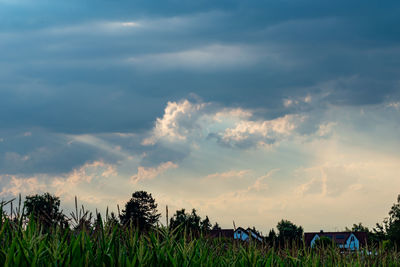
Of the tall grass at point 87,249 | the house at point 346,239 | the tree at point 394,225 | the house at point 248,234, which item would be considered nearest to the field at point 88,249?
the tall grass at point 87,249

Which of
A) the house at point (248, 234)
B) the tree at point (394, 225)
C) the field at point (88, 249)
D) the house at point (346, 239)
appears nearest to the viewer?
the field at point (88, 249)

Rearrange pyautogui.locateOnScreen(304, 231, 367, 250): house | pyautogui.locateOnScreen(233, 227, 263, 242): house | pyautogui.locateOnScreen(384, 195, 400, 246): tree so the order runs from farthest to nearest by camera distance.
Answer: pyautogui.locateOnScreen(384, 195, 400, 246): tree
pyautogui.locateOnScreen(304, 231, 367, 250): house
pyautogui.locateOnScreen(233, 227, 263, 242): house

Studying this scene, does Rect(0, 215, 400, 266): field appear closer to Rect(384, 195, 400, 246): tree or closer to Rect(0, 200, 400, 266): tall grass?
Rect(0, 200, 400, 266): tall grass

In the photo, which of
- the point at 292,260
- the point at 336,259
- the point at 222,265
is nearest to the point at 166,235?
the point at 222,265

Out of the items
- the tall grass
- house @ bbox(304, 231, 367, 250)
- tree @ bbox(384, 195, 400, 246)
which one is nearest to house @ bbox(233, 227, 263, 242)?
the tall grass

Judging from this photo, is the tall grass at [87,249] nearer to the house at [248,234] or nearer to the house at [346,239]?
the house at [248,234]

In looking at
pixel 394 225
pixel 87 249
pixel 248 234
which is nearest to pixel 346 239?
pixel 394 225

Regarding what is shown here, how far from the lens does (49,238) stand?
7.02 meters

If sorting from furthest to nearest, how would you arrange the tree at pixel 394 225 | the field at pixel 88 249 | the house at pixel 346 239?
the tree at pixel 394 225
the house at pixel 346 239
the field at pixel 88 249

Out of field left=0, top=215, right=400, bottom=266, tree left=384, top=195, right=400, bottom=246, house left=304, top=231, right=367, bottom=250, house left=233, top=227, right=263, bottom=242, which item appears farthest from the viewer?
tree left=384, top=195, right=400, bottom=246

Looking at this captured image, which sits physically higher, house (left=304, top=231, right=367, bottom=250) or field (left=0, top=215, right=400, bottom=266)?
field (left=0, top=215, right=400, bottom=266)

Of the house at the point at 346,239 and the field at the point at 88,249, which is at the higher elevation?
the field at the point at 88,249

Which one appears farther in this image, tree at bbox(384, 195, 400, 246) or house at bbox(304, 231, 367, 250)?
tree at bbox(384, 195, 400, 246)

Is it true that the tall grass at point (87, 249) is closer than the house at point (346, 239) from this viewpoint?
Yes
